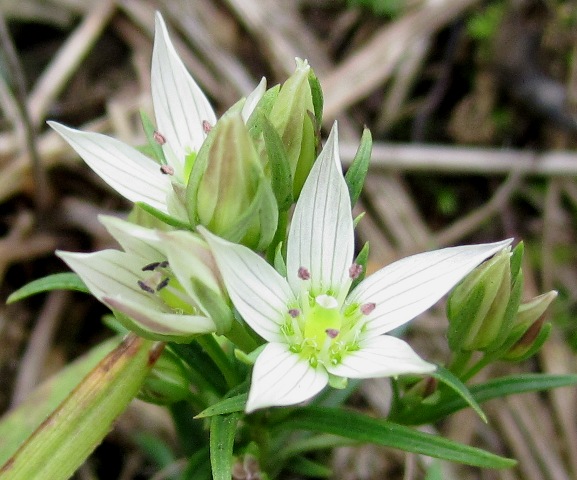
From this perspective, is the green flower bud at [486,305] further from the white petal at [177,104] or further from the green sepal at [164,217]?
the white petal at [177,104]

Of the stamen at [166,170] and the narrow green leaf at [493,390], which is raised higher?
the narrow green leaf at [493,390]

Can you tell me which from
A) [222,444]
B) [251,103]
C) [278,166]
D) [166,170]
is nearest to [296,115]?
[278,166]

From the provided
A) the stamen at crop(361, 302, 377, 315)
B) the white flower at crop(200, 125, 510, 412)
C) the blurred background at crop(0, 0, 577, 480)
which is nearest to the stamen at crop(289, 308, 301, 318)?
the white flower at crop(200, 125, 510, 412)

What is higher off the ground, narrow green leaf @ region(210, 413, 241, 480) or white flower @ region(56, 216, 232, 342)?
white flower @ region(56, 216, 232, 342)

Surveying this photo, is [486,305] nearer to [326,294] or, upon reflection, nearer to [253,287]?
[326,294]

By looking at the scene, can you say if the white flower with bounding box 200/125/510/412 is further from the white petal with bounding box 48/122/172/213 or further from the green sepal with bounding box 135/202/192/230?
the white petal with bounding box 48/122/172/213

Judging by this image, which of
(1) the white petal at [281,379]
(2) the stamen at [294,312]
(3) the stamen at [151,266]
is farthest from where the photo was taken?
(2) the stamen at [294,312]

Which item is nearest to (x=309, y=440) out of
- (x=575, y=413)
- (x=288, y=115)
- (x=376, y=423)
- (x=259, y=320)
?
(x=376, y=423)

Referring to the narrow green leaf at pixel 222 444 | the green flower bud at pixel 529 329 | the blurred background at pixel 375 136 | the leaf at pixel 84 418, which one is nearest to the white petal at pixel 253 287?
the narrow green leaf at pixel 222 444
